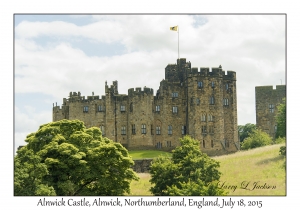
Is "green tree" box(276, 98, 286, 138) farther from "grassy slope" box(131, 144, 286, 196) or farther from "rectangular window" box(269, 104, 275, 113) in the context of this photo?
"rectangular window" box(269, 104, 275, 113)

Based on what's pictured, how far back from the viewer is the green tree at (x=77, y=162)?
3891 centimetres

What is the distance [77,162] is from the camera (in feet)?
131

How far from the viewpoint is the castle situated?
75.0 metres

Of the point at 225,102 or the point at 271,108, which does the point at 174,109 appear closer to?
the point at 225,102

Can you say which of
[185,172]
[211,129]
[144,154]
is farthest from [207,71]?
[185,172]

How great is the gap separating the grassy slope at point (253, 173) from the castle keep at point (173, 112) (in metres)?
12.4

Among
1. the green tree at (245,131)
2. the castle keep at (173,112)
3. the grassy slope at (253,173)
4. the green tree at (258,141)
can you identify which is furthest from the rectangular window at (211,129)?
the green tree at (245,131)

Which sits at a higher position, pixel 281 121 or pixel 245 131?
pixel 281 121

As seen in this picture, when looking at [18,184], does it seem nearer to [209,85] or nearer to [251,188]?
[251,188]

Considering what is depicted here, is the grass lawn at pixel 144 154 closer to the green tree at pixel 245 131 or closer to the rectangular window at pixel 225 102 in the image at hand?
the rectangular window at pixel 225 102

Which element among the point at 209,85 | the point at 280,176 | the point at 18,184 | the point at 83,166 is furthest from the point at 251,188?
the point at 209,85

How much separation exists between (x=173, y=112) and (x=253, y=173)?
1034 inches

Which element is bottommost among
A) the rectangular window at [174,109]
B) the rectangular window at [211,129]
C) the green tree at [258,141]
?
the green tree at [258,141]

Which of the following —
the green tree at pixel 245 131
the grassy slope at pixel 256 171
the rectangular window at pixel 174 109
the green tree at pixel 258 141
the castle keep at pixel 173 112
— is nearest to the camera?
the grassy slope at pixel 256 171
